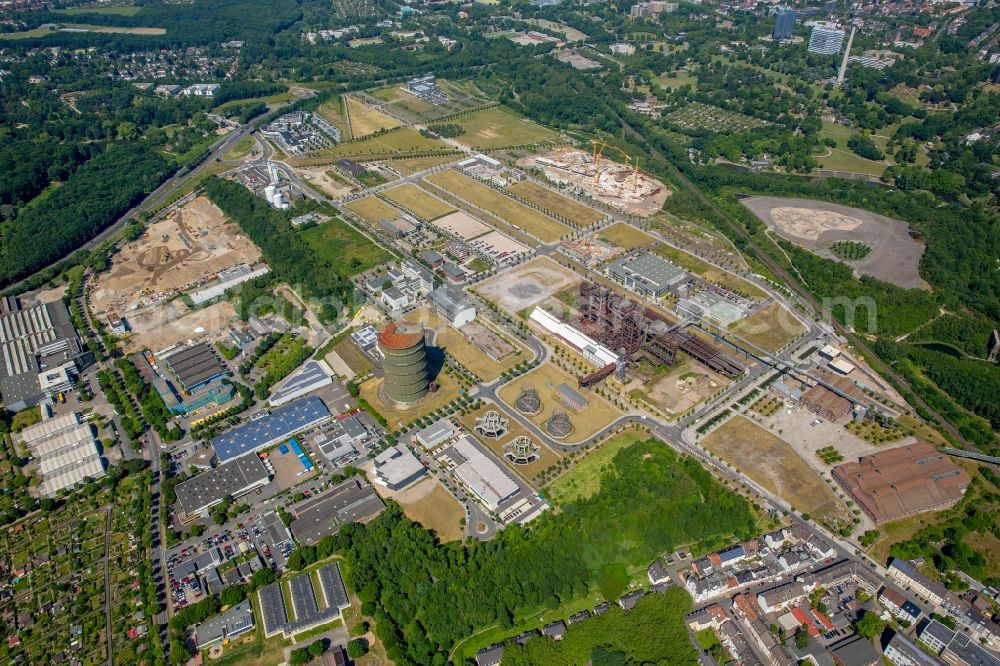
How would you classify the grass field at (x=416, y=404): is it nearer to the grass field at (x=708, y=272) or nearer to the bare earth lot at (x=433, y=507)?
the bare earth lot at (x=433, y=507)

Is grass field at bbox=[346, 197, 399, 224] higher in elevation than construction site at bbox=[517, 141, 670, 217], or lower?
lower

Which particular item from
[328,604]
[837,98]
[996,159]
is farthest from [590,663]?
[837,98]

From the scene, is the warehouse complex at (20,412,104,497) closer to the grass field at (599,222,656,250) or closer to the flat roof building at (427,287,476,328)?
the flat roof building at (427,287,476,328)

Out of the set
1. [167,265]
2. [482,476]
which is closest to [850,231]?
[482,476]

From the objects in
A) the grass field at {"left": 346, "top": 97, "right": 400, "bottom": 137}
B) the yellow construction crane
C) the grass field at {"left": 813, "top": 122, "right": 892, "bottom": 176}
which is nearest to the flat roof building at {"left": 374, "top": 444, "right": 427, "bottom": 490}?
the yellow construction crane

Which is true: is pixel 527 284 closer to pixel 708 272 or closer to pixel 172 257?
pixel 708 272

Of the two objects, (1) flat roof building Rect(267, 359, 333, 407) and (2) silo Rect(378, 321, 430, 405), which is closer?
(2) silo Rect(378, 321, 430, 405)

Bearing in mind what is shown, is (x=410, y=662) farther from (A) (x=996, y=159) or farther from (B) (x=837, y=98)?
(B) (x=837, y=98)

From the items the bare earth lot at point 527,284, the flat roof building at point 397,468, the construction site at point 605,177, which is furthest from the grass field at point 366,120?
the flat roof building at point 397,468
